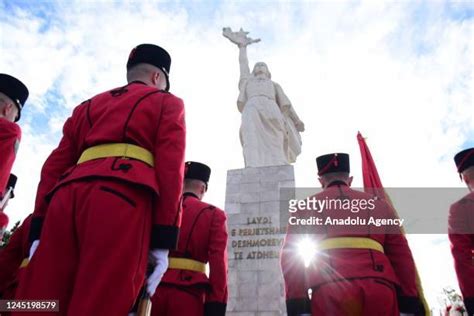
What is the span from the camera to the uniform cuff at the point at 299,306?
2.77 m

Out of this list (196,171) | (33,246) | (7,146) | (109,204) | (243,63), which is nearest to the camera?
(109,204)

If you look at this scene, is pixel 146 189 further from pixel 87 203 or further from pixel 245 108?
pixel 245 108

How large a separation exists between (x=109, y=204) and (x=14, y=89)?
6.15 feet

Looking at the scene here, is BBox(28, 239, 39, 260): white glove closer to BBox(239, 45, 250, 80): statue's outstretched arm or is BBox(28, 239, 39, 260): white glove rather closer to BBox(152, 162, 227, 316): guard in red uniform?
BBox(152, 162, 227, 316): guard in red uniform

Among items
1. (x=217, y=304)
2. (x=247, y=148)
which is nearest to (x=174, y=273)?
(x=217, y=304)

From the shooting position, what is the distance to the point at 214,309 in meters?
2.88

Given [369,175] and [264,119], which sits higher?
[264,119]

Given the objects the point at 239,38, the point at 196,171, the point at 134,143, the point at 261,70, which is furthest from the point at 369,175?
the point at 239,38

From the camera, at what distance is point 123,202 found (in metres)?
1.82

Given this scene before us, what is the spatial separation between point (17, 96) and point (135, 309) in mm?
2106

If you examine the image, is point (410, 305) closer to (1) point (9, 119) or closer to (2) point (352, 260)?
(2) point (352, 260)

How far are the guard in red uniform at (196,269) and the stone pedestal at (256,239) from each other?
13.8 ft

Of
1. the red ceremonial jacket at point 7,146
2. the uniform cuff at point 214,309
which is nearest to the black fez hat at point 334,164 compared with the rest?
the uniform cuff at point 214,309

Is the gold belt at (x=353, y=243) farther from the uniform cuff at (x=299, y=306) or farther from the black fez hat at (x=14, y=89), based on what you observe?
the black fez hat at (x=14, y=89)
